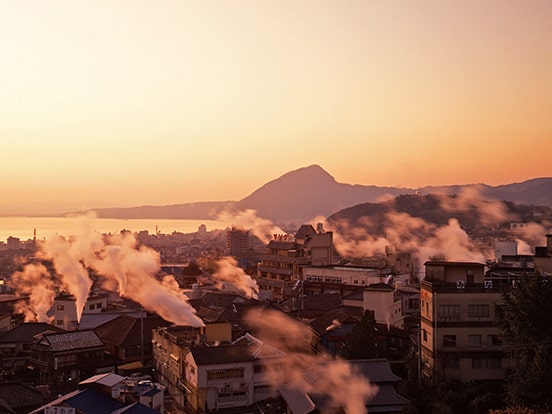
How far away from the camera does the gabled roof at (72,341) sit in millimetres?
33344

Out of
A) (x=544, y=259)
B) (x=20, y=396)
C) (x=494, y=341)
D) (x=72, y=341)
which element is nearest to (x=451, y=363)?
(x=494, y=341)

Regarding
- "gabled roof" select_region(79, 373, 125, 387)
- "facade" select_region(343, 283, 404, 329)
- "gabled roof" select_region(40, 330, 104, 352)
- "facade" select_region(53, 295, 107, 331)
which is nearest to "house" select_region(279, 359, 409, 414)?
"gabled roof" select_region(79, 373, 125, 387)

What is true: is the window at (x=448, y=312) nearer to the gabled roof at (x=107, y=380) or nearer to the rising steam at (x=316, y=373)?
the rising steam at (x=316, y=373)

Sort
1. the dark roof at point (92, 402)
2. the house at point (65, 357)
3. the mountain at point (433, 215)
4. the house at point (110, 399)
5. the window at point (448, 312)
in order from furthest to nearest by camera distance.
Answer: the mountain at point (433, 215)
the house at point (65, 357)
the window at point (448, 312)
the dark roof at point (92, 402)
the house at point (110, 399)

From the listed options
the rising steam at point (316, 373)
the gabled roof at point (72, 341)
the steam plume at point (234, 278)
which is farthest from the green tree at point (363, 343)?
the steam plume at point (234, 278)

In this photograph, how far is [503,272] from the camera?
32438 mm

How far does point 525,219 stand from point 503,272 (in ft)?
378

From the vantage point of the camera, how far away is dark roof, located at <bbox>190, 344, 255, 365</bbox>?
2766cm

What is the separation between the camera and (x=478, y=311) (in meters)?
26.5

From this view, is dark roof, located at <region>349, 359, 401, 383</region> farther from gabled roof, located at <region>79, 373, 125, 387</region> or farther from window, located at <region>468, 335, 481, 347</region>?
gabled roof, located at <region>79, 373, 125, 387</region>

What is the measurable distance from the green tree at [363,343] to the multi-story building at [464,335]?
272 cm

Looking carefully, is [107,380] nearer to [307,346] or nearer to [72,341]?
[72,341]

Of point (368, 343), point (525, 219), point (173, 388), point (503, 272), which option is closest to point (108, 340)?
point (173, 388)

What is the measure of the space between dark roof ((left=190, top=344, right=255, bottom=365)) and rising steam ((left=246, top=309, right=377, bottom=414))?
170 cm
